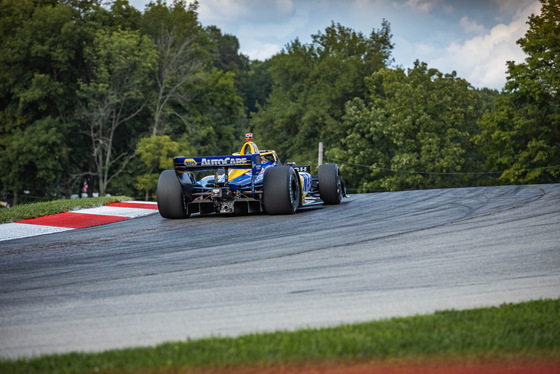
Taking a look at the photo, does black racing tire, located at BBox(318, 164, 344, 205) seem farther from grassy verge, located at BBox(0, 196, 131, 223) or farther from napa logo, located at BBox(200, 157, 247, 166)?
grassy verge, located at BBox(0, 196, 131, 223)

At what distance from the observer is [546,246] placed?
8.62 metres

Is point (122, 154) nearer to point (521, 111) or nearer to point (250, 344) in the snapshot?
point (521, 111)

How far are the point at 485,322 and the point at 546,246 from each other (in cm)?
403

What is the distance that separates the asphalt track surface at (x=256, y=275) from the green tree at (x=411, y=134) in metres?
34.6

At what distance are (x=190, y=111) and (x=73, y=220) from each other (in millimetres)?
36937

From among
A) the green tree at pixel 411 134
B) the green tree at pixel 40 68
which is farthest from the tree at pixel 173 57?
the green tree at pixel 411 134

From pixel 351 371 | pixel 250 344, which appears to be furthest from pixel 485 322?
pixel 250 344

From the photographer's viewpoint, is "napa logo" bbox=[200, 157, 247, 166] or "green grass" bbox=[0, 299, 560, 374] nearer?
"green grass" bbox=[0, 299, 560, 374]

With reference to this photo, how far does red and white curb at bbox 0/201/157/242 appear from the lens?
1304 cm

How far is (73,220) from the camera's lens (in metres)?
15.1

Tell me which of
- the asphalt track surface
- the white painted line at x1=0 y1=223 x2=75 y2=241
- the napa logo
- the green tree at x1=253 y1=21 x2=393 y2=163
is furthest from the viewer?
the green tree at x1=253 y1=21 x2=393 y2=163

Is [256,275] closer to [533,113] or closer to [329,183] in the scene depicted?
[329,183]

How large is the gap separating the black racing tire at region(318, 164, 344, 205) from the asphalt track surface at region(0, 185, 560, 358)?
409 cm

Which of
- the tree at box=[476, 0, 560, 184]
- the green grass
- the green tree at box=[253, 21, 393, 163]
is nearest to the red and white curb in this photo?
the green grass
